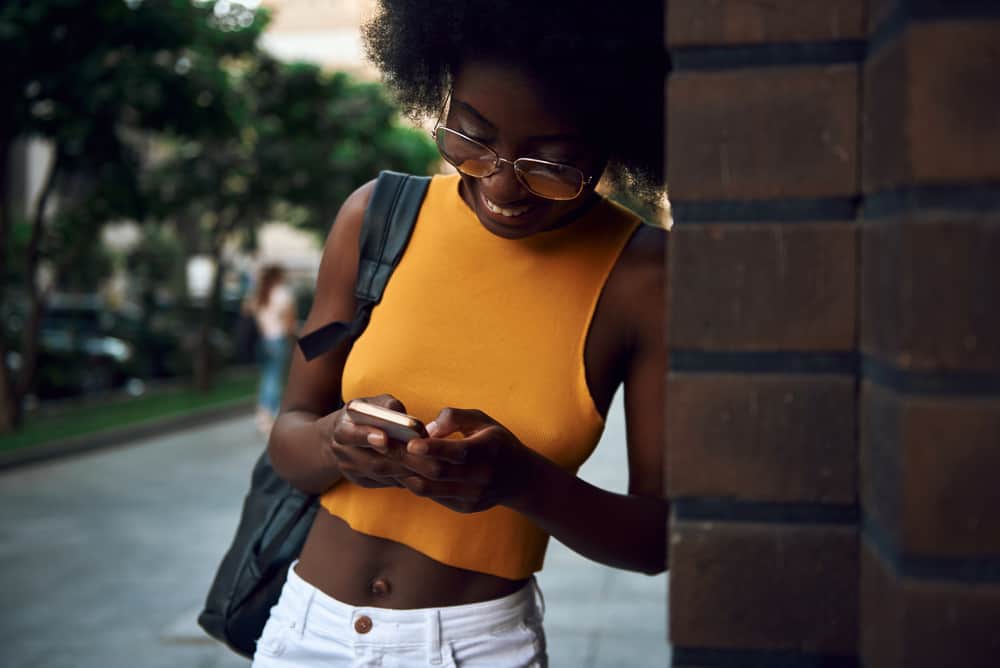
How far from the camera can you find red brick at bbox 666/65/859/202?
109 cm

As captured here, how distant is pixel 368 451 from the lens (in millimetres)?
1639

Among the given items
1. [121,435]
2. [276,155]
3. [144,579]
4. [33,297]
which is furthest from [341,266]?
[276,155]

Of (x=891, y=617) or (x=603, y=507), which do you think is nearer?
(x=891, y=617)

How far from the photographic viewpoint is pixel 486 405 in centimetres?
184

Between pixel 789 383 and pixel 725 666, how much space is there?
0.28 m

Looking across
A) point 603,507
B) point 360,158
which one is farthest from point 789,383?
point 360,158

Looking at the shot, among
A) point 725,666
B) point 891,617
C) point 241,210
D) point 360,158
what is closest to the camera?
point 891,617

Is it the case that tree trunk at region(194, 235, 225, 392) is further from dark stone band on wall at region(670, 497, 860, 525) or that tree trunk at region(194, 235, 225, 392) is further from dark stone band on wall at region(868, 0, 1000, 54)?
dark stone band on wall at region(868, 0, 1000, 54)

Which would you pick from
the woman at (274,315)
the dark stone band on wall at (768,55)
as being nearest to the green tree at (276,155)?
the woman at (274,315)

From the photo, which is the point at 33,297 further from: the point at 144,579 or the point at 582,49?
the point at 582,49

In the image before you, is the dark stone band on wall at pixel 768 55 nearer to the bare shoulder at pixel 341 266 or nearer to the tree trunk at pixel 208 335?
the bare shoulder at pixel 341 266

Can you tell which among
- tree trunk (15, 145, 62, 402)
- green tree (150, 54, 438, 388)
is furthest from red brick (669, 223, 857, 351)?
green tree (150, 54, 438, 388)

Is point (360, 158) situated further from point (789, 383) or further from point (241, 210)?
point (789, 383)

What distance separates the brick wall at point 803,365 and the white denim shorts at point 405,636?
763mm
